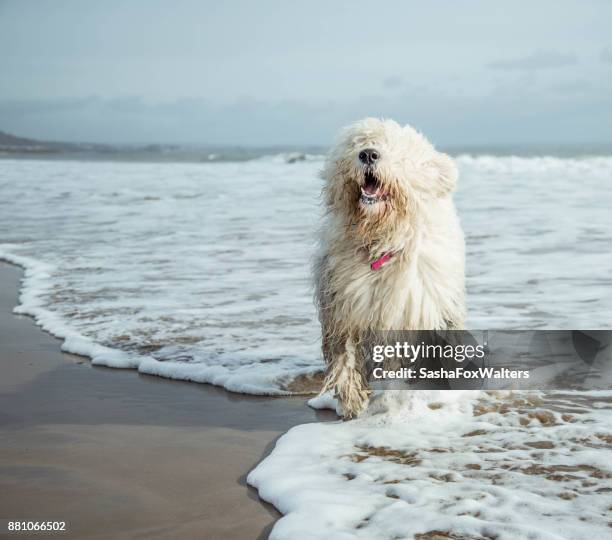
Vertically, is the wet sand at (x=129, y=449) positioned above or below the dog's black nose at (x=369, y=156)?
below

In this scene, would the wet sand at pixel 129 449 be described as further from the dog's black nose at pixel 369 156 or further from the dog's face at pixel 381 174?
the dog's black nose at pixel 369 156

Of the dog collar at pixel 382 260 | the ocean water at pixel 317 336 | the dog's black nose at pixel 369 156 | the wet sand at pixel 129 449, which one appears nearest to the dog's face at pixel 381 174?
the dog's black nose at pixel 369 156

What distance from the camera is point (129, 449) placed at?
13.3 feet

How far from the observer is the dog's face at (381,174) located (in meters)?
4.19

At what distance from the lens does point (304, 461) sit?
3.91m

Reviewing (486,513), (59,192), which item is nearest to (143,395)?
(486,513)

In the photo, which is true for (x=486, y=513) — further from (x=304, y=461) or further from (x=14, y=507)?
(x=14, y=507)

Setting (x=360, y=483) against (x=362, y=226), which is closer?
(x=360, y=483)

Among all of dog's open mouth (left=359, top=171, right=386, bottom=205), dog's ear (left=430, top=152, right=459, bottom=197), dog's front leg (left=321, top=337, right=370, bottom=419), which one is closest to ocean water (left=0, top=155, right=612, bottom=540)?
dog's front leg (left=321, top=337, right=370, bottom=419)

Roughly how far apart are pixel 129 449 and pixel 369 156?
1997mm

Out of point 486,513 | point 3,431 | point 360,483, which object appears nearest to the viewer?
point 486,513

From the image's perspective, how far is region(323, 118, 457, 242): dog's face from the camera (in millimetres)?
4188

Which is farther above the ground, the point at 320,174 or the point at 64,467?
the point at 320,174

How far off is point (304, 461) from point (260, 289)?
4099 millimetres
